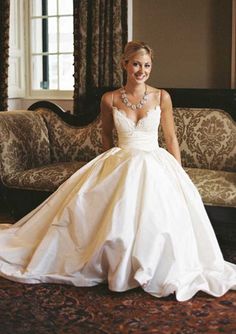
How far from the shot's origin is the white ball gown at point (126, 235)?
275cm

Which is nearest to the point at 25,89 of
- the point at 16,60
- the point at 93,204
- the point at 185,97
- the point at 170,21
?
the point at 16,60

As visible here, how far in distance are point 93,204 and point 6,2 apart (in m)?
2.88

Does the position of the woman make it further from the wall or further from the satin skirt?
the wall

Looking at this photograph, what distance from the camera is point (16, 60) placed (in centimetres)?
552

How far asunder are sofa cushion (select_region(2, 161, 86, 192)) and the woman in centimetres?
55

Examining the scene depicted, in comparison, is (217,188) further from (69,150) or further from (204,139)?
(69,150)

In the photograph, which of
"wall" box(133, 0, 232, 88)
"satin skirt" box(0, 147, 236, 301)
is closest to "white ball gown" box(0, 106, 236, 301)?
"satin skirt" box(0, 147, 236, 301)

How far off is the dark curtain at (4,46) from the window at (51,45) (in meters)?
0.38

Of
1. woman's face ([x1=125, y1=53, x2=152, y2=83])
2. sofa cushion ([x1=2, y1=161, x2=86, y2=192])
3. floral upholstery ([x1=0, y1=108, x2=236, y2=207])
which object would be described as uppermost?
woman's face ([x1=125, y1=53, x2=152, y2=83])

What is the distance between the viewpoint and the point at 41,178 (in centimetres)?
386

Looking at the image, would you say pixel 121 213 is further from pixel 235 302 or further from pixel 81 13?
pixel 81 13

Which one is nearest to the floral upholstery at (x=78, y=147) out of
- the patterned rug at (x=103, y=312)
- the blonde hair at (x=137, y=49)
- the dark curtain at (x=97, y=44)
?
the dark curtain at (x=97, y=44)

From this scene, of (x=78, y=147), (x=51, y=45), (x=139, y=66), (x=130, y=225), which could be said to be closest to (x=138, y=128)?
(x=139, y=66)

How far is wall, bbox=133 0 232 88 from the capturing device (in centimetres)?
451
